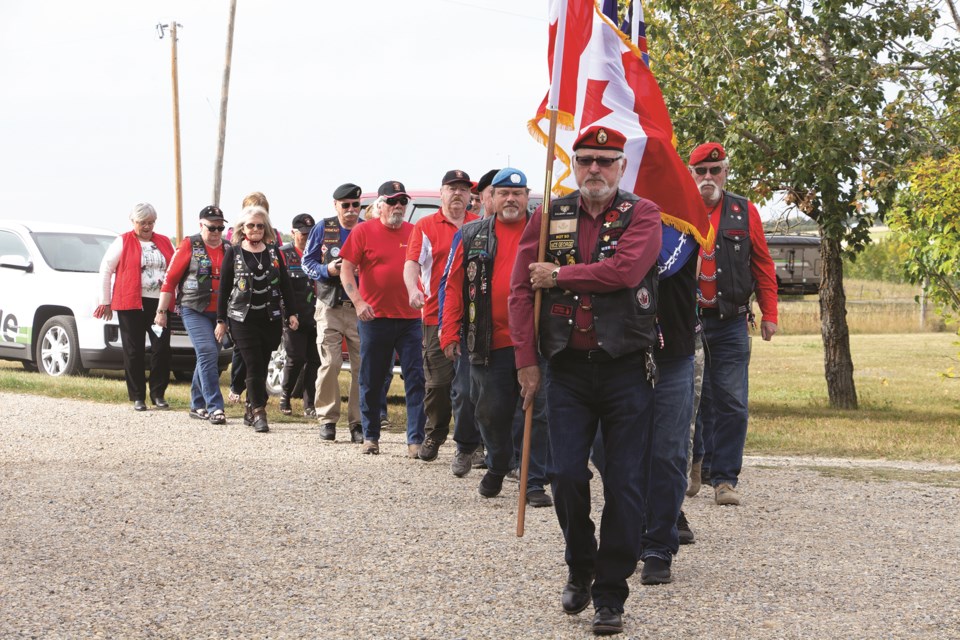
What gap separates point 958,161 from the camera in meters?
11.2

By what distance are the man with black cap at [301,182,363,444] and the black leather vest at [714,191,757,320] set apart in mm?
3771

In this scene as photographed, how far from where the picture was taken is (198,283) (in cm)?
1123

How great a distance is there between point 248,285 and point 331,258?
0.81 m

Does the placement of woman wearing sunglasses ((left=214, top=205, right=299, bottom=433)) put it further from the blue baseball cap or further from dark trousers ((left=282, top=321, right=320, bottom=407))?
the blue baseball cap

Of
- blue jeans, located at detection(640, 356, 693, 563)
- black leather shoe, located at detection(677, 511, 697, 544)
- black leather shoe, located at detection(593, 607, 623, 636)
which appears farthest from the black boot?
black leather shoe, located at detection(593, 607, 623, 636)

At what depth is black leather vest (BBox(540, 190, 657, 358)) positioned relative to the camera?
4.68 metres

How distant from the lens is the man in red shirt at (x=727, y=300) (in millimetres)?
7215

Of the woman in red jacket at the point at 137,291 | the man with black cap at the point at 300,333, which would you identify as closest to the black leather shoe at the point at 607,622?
the man with black cap at the point at 300,333

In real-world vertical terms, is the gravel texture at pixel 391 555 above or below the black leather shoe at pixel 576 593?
below

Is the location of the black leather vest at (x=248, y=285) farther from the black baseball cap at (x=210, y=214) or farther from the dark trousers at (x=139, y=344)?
the dark trousers at (x=139, y=344)

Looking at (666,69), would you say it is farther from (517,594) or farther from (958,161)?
(517,594)

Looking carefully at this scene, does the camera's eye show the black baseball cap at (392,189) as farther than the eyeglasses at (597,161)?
Yes

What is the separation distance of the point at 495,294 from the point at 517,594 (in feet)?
7.78

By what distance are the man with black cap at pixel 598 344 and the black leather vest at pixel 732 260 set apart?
246cm
